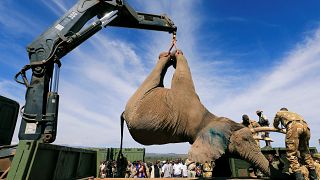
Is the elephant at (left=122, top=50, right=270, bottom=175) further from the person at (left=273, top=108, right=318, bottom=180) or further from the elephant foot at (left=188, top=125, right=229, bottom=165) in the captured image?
the person at (left=273, top=108, right=318, bottom=180)

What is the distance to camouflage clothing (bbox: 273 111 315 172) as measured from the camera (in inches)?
209

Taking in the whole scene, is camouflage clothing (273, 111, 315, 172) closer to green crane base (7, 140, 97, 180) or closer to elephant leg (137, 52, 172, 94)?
elephant leg (137, 52, 172, 94)

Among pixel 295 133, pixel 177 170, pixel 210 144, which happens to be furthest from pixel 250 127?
pixel 177 170

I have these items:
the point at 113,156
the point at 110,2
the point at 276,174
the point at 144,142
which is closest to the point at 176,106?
the point at 144,142

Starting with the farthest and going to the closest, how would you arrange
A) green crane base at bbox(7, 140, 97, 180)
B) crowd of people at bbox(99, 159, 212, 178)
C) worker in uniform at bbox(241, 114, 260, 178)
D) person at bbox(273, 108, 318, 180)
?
crowd of people at bbox(99, 159, 212, 178), worker in uniform at bbox(241, 114, 260, 178), person at bbox(273, 108, 318, 180), green crane base at bbox(7, 140, 97, 180)

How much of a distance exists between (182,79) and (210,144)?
4.16ft

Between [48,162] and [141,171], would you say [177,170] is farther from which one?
[48,162]

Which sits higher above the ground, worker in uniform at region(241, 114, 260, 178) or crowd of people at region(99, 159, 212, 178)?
worker in uniform at region(241, 114, 260, 178)

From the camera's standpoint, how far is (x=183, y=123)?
4625 mm

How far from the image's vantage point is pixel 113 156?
21.0m

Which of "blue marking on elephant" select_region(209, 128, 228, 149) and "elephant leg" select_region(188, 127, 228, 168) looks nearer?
"elephant leg" select_region(188, 127, 228, 168)

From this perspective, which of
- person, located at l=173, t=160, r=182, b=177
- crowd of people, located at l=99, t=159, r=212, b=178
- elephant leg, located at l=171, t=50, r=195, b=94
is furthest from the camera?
person, located at l=173, t=160, r=182, b=177

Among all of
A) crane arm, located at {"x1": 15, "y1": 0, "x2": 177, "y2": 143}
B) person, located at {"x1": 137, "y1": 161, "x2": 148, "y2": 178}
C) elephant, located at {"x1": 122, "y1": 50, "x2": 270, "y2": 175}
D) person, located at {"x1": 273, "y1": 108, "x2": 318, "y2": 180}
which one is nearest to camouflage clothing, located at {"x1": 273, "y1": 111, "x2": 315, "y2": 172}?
person, located at {"x1": 273, "y1": 108, "x2": 318, "y2": 180}

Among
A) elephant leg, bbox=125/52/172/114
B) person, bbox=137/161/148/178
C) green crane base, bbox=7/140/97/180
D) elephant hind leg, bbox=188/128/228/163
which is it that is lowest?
person, bbox=137/161/148/178
